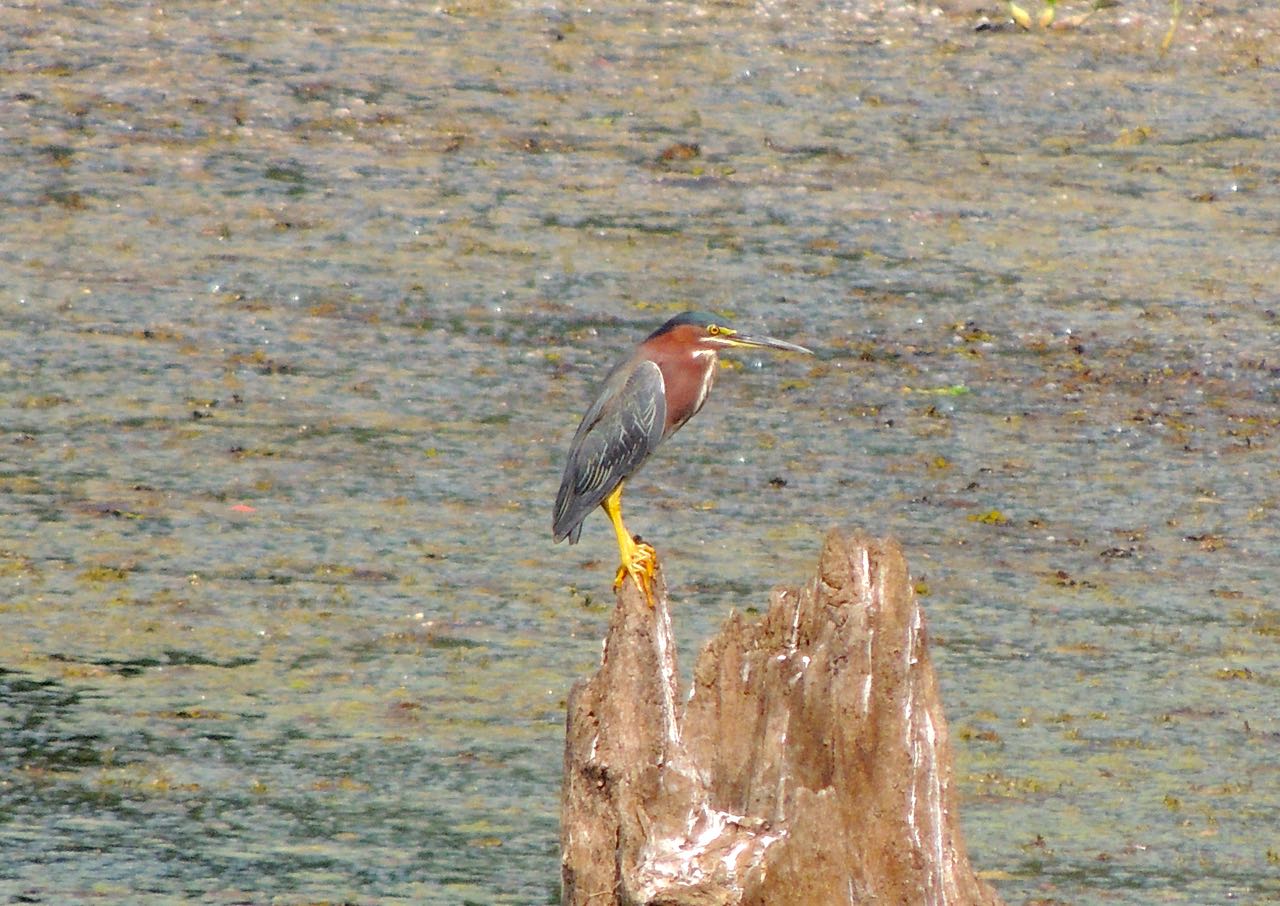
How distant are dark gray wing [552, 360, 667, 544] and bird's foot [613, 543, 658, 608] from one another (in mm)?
388

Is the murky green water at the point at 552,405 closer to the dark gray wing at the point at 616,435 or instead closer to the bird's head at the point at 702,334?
the dark gray wing at the point at 616,435

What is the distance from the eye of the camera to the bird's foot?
14.7 ft

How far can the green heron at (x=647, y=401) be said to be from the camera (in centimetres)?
509

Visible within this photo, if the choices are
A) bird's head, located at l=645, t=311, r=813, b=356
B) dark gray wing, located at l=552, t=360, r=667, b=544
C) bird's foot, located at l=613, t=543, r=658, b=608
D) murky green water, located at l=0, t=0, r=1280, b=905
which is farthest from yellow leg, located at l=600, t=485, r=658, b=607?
murky green water, located at l=0, t=0, r=1280, b=905

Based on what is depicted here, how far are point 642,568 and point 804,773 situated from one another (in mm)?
891

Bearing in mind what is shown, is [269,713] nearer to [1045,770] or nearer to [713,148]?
[1045,770]

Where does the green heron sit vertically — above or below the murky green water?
above

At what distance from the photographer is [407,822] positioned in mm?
5422

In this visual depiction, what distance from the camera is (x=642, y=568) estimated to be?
4.65m

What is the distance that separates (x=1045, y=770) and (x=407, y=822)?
5.01 ft

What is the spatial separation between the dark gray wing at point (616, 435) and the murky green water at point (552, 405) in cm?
81

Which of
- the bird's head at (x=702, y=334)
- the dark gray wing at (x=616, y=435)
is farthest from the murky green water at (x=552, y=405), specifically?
the bird's head at (x=702, y=334)

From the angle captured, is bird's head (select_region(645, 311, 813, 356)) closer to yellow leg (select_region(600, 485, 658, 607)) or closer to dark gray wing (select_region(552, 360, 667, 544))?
dark gray wing (select_region(552, 360, 667, 544))

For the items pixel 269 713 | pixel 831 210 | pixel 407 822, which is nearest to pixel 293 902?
pixel 407 822
